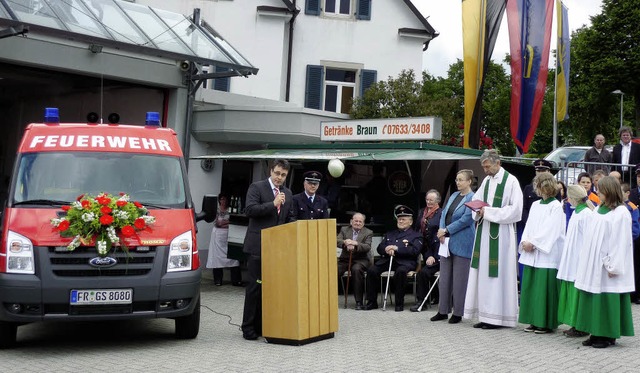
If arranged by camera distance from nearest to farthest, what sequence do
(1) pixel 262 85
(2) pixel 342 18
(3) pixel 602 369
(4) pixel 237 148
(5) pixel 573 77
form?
(3) pixel 602 369, (4) pixel 237 148, (1) pixel 262 85, (2) pixel 342 18, (5) pixel 573 77

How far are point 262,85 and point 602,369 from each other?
18785mm

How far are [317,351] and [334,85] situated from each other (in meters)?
19.2

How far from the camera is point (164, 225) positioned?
29.3ft

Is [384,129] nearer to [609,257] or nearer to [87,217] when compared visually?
[609,257]

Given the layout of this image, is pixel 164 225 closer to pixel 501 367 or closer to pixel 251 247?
pixel 251 247

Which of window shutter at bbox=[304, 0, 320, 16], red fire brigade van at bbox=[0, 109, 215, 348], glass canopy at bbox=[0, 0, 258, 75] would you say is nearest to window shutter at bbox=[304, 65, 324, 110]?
window shutter at bbox=[304, 0, 320, 16]

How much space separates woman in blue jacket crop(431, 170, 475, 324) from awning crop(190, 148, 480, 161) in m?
2.24

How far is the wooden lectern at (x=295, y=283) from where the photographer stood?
9055 millimetres

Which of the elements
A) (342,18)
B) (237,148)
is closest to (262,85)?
(342,18)

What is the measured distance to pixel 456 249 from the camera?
439 inches

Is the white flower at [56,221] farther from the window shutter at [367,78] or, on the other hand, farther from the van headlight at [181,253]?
the window shutter at [367,78]

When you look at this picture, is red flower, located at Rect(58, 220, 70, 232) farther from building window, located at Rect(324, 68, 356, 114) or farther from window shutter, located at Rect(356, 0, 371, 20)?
window shutter, located at Rect(356, 0, 371, 20)

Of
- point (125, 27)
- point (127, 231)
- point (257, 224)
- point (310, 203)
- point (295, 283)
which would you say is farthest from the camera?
point (125, 27)

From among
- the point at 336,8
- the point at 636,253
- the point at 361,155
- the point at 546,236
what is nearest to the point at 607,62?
the point at 336,8
